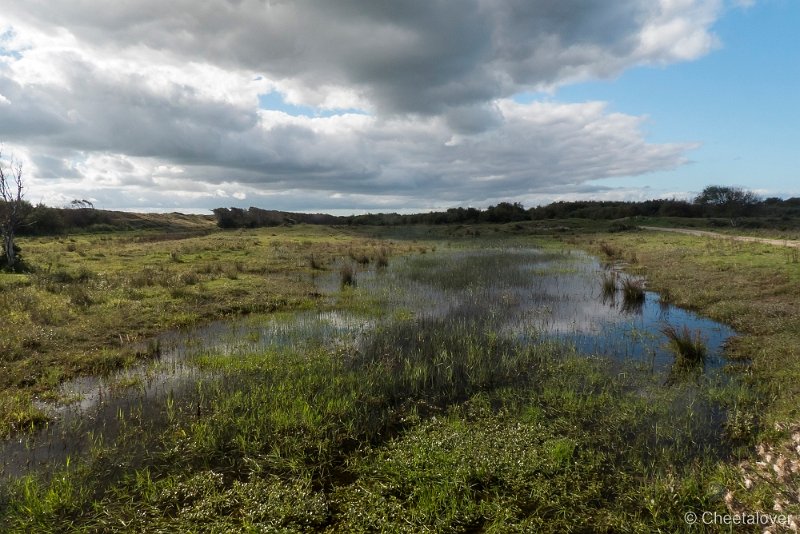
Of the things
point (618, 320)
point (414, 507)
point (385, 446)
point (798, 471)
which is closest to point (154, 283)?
point (385, 446)

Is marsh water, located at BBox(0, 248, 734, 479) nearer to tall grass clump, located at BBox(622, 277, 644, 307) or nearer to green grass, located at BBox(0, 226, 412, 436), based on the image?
tall grass clump, located at BBox(622, 277, 644, 307)

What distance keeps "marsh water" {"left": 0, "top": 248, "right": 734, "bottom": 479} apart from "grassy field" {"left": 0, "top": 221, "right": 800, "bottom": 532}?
35 centimetres

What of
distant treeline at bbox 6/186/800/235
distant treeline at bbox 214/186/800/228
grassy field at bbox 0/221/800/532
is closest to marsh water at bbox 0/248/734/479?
grassy field at bbox 0/221/800/532

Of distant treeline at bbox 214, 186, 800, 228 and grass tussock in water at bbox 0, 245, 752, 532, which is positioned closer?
grass tussock in water at bbox 0, 245, 752, 532

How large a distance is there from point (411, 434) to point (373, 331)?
6.57 m

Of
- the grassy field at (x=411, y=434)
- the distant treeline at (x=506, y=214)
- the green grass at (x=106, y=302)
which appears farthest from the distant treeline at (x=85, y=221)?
the grassy field at (x=411, y=434)

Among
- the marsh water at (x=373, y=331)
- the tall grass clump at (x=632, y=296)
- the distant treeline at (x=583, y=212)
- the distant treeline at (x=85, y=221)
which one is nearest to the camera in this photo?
the marsh water at (x=373, y=331)

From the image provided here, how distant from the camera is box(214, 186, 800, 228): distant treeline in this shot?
82.8 metres

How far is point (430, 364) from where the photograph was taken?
431 inches

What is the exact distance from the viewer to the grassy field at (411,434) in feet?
18.2

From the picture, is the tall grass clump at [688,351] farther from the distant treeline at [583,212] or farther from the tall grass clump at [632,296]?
the distant treeline at [583,212]

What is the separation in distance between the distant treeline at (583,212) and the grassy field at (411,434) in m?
76.6

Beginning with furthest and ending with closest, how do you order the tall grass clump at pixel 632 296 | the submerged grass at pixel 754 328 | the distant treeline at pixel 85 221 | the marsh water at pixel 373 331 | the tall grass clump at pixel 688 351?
the distant treeline at pixel 85 221 < the tall grass clump at pixel 632 296 < the tall grass clump at pixel 688 351 < the marsh water at pixel 373 331 < the submerged grass at pixel 754 328

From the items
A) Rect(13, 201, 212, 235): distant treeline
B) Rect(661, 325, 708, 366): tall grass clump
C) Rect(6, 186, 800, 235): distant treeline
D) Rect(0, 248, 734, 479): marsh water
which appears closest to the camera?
Rect(0, 248, 734, 479): marsh water
